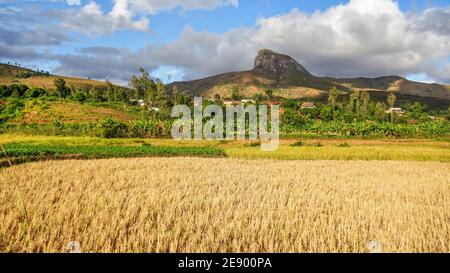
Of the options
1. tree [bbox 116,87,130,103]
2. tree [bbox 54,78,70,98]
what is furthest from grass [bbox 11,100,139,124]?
tree [bbox 54,78,70,98]

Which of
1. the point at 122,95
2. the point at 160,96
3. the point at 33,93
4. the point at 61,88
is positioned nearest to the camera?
the point at 160,96

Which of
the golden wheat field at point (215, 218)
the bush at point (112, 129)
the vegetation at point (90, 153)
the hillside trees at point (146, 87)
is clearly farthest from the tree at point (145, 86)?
the golden wheat field at point (215, 218)

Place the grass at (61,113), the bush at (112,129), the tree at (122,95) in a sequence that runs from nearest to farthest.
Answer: the bush at (112,129), the grass at (61,113), the tree at (122,95)

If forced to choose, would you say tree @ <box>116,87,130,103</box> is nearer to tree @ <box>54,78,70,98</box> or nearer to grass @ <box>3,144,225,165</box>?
tree @ <box>54,78,70,98</box>

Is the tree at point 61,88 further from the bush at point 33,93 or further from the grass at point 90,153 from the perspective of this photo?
the grass at point 90,153

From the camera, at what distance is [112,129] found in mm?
57375

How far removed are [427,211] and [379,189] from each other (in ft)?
13.2

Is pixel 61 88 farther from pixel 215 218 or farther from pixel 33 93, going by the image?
pixel 215 218

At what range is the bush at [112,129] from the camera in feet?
185

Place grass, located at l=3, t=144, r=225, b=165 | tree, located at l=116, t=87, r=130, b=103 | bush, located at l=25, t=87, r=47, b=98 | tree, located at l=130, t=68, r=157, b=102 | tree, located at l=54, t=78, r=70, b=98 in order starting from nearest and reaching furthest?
grass, located at l=3, t=144, r=225, b=165 < tree, located at l=130, t=68, r=157, b=102 < bush, located at l=25, t=87, r=47, b=98 < tree, located at l=116, t=87, r=130, b=103 < tree, located at l=54, t=78, r=70, b=98

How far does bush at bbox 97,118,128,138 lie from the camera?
2220 inches

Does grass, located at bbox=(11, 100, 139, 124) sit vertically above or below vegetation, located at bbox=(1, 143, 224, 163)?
above

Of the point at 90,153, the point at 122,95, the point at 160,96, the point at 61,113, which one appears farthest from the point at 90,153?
the point at 122,95
